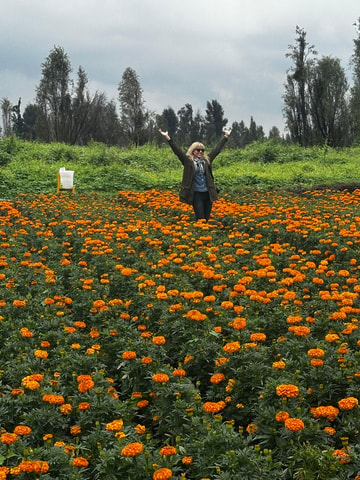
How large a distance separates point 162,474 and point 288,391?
797 millimetres

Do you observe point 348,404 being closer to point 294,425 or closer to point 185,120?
point 294,425

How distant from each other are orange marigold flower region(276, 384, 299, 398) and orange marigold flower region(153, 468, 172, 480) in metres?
0.73

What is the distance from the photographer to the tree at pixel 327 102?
3347 centimetres

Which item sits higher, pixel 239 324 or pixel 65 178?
pixel 65 178

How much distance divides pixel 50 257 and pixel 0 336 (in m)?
2.52

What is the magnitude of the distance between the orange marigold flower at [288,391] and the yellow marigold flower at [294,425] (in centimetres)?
21

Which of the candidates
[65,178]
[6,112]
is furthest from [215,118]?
[65,178]

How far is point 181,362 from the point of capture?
3.60 meters

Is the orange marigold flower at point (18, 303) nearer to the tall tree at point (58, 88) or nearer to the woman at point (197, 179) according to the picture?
the woman at point (197, 179)

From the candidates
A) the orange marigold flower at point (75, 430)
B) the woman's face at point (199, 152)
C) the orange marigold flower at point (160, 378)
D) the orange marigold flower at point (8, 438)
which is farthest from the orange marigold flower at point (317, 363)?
the woman's face at point (199, 152)

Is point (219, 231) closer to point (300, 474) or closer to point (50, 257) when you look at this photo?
point (50, 257)

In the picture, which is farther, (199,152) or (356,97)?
(356,97)

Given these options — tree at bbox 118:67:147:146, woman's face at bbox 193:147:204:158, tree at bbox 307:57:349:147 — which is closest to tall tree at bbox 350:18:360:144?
tree at bbox 307:57:349:147

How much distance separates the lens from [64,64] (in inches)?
1298
